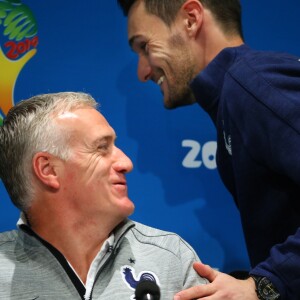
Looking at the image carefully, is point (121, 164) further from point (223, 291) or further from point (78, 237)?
point (223, 291)

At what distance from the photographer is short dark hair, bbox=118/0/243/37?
1.68 metres

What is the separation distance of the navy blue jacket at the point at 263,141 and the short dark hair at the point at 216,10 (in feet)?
0.58

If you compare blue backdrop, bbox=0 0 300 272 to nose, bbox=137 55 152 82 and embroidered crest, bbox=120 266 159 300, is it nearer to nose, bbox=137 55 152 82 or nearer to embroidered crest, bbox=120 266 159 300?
nose, bbox=137 55 152 82

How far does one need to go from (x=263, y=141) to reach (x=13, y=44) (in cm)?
102

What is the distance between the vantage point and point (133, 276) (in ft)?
4.26

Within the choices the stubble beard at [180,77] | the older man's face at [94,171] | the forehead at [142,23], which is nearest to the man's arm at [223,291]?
the older man's face at [94,171]

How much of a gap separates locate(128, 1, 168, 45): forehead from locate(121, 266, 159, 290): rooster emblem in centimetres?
77

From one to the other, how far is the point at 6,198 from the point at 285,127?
1.04 m

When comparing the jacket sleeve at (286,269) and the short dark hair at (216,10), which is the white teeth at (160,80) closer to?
the short dark hair at (216,10)

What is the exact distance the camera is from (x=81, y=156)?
53.8 inches

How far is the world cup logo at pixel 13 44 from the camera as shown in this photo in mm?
1903

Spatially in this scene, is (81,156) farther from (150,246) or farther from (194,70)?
(194,70)

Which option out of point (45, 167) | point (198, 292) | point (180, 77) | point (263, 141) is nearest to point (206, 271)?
point (198, 292)

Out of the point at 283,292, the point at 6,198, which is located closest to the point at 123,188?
the point at 283,292
